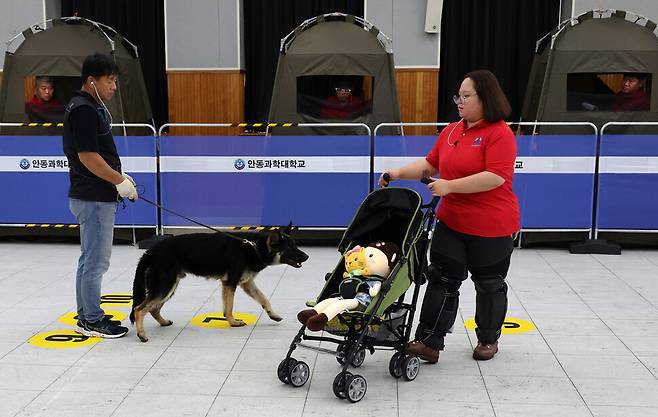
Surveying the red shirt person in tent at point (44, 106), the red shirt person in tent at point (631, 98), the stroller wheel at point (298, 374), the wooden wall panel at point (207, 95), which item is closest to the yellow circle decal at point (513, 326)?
Result: the stroller wheel at point (298, 374)

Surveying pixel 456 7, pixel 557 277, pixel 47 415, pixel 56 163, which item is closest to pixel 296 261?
pixel 47 415

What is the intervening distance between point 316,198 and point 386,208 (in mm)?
3351

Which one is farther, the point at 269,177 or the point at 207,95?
the point at 207,95

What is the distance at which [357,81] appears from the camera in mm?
9695

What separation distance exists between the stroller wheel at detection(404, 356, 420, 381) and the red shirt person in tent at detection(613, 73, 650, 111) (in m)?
5.56

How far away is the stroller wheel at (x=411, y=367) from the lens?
366 centimetres

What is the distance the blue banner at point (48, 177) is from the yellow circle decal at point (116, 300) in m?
1.98

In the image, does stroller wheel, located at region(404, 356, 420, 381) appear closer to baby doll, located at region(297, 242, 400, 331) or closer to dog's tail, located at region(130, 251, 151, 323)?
baby doll, located at region(297, 242, 400, 331)

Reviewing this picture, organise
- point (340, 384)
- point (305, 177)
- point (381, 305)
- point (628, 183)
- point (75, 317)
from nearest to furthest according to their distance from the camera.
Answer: point (340, 384), point (381, 305), point (75, 317), point (628, 183), point (305, 177)

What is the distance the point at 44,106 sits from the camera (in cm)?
869

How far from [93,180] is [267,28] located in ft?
28.1

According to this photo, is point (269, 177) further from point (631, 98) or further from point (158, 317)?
point (631, 98)

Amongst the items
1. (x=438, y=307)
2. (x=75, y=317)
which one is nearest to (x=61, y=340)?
(x=75, y=317)

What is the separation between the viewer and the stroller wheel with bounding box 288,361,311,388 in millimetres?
3541
